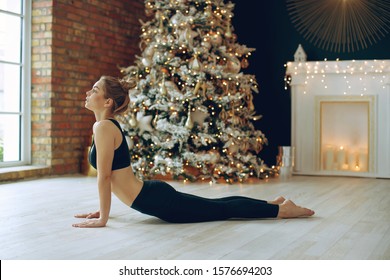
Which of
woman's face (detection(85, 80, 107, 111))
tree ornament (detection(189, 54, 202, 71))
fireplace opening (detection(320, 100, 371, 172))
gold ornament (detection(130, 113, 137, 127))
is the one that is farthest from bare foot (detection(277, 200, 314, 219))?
fireplace opening (detection(320, 100, 371, 172))

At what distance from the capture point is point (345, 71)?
6.62m

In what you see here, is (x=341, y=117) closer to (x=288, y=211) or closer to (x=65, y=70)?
(x=65, y=70)

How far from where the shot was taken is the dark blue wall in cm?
713

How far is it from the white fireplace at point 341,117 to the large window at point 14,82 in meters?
3.18

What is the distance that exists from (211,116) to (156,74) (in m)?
0.78

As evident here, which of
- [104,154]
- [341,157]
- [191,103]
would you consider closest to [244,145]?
[191,103]

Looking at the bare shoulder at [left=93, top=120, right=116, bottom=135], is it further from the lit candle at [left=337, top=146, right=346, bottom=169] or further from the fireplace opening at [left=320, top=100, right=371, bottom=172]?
the lit candle at [left=337, top=146, right=346, bottom=169]

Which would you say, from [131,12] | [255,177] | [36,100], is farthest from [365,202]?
[131,12]

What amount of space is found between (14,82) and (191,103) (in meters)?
2.02

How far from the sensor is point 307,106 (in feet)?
22.7

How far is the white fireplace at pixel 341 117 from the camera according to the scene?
6555 millimetres

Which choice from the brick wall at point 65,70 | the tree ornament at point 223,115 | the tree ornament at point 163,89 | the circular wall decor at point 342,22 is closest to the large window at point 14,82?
the brick wall at point 65,70

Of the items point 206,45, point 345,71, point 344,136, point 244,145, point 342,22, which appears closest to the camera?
point 206,45

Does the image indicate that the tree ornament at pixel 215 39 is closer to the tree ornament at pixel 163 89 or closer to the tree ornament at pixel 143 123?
the tree ornament at pixel 163 89
